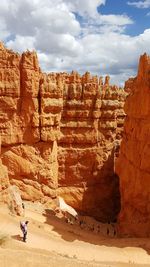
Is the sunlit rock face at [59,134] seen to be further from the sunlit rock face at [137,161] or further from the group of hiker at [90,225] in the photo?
the sunlit rock face at [137,161]

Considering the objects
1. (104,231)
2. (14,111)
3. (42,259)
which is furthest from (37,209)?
(42,259)

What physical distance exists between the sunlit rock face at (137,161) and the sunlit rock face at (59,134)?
5536mm

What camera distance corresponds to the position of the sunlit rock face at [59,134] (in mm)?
22781

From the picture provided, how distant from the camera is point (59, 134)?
84.8 feet

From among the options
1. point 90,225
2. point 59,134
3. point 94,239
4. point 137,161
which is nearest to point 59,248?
point 94,239

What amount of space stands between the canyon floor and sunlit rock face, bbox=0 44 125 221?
4.39 meters

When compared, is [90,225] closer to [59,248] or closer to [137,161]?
[137,161]

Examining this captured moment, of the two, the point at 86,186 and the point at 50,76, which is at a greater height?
the point at 50,76

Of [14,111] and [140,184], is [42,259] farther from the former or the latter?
[14,111]

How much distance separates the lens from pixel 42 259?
1157 centimetres

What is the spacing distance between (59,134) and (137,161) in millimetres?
7331

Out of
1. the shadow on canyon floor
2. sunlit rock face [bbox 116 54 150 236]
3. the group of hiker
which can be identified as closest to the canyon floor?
the shadow on canyon floor

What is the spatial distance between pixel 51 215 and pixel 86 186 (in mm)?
7251

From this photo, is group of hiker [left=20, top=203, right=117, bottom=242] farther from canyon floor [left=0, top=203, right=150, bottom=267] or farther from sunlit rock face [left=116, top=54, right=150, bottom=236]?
canyon floor [left=0, top=203, right=150, bottom=267]
